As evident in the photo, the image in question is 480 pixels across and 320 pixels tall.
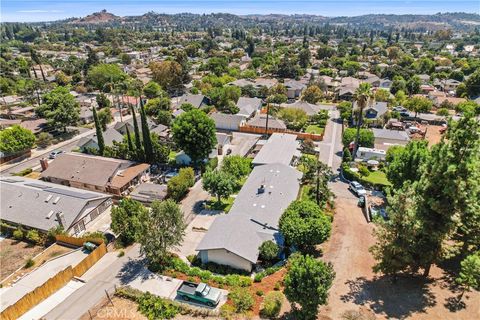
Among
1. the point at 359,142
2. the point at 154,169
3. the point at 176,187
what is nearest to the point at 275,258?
the point at 176,187

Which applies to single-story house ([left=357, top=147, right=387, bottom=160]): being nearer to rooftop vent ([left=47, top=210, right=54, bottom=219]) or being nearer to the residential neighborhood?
the residential neighborhood

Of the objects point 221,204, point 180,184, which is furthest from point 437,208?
point 180,184

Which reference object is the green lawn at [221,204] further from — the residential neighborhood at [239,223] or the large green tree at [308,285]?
the large green tree at [308,285]

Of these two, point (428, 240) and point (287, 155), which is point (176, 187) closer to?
point (287, 155)

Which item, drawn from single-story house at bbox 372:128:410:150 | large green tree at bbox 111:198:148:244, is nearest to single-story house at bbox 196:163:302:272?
large green tree at bbox 111:198:148:244

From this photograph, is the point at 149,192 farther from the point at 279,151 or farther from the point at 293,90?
the point at 293,90
